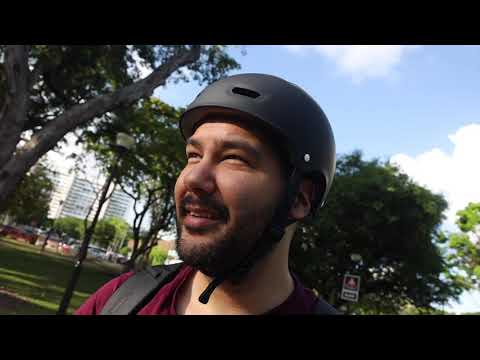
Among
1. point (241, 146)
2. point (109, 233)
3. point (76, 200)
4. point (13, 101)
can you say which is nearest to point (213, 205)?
point (241, 146)

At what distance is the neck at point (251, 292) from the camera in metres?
1.60

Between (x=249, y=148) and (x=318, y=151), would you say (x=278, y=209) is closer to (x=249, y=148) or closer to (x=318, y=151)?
(x=249, y=148)

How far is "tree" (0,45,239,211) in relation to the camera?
10016 mm

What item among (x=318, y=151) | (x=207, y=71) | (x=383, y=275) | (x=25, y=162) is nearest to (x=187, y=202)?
(x=318, y=151)

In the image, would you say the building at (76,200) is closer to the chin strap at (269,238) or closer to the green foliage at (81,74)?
the green foliage at (81,74)

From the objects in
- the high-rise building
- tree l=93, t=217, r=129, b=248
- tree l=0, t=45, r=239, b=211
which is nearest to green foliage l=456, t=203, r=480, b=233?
tree l=0, t=45, r=239, b=211

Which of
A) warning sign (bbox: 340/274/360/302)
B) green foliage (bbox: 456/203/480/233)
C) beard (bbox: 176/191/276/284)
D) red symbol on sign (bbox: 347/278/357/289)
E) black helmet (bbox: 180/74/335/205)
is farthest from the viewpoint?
green foliage (bbox: 456/203/480/233)

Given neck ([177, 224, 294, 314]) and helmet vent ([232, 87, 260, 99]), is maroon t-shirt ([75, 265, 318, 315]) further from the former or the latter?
helmet vent ([232, 87, 260, 99])

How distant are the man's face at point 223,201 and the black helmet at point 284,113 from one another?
0.20 meters

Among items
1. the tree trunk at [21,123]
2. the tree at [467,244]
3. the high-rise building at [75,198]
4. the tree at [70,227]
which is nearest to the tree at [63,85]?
the tree trunk at [21,123]

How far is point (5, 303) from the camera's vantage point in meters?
7.63

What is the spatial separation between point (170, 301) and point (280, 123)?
1.11m

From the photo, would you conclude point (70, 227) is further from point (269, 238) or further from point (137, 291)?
point (269, 238)
